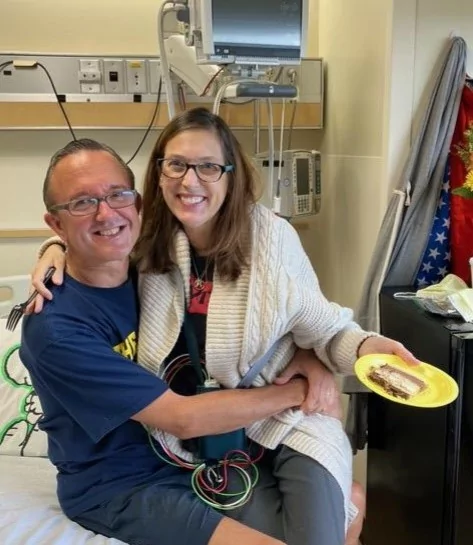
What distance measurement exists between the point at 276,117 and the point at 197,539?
1.85 metres

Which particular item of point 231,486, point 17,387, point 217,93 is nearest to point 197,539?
point 231,486

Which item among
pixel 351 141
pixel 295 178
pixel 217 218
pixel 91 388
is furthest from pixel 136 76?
pixel 91 388

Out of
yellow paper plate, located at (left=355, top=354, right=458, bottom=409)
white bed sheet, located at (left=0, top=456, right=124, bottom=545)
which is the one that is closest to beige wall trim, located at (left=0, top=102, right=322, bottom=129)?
white bed sheet, located at (left=0, top=456, right=124, bottom=545)

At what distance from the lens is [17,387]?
1969 mm

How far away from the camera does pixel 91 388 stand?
1187mm

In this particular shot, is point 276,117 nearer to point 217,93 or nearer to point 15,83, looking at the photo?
point 217,93

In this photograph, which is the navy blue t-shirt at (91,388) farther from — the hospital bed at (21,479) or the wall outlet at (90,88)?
the wall outlet at (90,88)

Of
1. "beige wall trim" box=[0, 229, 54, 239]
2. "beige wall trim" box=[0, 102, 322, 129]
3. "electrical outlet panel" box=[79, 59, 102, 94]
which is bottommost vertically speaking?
"beige wall trim" box=[0, 229, 54, 239]

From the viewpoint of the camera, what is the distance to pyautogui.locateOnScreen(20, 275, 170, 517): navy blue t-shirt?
1.19 m

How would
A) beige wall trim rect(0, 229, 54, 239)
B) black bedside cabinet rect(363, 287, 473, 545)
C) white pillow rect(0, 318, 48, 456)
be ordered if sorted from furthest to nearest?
beige wall trim rect(0, 229, 54, 239) → white pillow rect(0, 318, 48, 456) → black bedside cabinet rect(363, 287, 473, 545)

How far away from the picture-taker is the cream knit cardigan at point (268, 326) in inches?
53.1

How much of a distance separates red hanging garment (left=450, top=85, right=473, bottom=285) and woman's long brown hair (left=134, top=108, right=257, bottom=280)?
0.76 metres

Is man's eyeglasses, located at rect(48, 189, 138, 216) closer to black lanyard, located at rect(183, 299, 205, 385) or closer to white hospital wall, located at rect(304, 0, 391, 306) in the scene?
black lanyard, located at rect(183, 299, 205, 385)

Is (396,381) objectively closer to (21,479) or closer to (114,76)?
(21,479)
